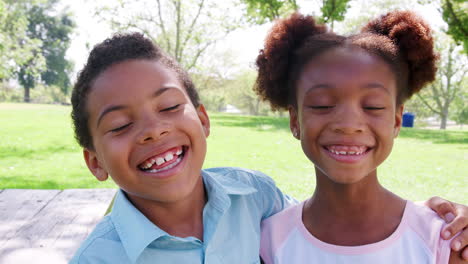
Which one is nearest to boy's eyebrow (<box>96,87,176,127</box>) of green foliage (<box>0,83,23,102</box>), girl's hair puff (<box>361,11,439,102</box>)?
girl's hair puff (<box>361,11,439,102</box>)

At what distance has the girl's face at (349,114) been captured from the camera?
5.10ft

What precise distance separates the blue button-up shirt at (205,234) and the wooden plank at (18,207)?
4.39 ft

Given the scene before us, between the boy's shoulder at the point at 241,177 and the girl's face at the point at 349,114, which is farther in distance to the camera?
the boy's shoulder at the point at 241,177

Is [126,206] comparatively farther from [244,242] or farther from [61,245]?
[61,245]

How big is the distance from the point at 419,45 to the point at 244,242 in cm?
111

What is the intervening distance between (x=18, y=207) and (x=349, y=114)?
278cm

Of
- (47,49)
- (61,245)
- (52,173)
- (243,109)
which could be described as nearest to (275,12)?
(52,173)

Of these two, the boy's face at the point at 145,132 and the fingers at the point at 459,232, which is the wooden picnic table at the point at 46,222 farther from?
the fingers at the point at 459,232

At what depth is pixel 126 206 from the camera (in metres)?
1.64

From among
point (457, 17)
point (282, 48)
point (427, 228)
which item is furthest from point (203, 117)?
point (457, 17)

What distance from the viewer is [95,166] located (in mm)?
1782

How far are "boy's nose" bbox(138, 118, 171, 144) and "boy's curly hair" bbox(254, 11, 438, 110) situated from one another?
0.60 meters

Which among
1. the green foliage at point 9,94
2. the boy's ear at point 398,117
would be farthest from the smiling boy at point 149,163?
the green foliage at point 9,94

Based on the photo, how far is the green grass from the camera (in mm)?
5285
